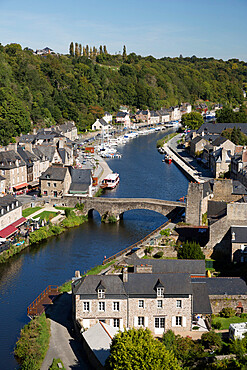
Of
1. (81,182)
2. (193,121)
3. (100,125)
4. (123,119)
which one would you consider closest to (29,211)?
(81,182)

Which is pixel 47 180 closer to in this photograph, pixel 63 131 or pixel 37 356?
pixel 37 356

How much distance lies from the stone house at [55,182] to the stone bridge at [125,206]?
435 centimetres

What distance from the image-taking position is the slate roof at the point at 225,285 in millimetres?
32281

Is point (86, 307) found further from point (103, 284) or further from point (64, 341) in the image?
point (64, 341)

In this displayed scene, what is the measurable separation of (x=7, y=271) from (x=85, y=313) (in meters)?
13.8

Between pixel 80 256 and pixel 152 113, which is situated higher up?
pixel 152 113

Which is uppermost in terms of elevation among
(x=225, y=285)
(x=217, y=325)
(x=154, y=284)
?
(x=154, y=284)

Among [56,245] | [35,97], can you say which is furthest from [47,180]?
[35,97]

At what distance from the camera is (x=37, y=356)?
27625 millimetres

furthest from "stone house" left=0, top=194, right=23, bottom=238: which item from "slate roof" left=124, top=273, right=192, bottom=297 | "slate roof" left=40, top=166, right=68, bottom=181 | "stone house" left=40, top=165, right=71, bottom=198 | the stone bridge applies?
"slate roof" left=124, top=273, right=192, bottom=297

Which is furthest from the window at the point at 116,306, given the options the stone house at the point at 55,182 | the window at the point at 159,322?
the stone house at the point at 55,182

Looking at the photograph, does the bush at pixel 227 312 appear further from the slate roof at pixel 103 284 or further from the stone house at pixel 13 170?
the stone house at pixel 13 170

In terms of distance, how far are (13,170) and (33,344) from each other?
3713 centimetres

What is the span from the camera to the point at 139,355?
22938 mm
